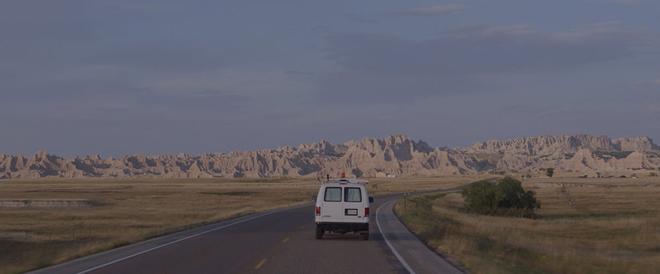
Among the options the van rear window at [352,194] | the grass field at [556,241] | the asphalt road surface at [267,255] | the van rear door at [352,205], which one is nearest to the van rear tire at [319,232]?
the asphalt road surface at [267,255]

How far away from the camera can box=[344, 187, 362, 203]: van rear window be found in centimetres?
2777

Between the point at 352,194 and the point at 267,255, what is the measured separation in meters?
6.46

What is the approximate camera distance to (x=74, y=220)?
52031 mm

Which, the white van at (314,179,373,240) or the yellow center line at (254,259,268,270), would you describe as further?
the white van at (314,179,373,240)

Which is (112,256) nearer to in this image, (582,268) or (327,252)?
(327,252)

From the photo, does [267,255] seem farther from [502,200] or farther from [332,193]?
[502,200]

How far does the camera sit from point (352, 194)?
91.4 ft

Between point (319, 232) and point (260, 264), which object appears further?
point (319, 232)

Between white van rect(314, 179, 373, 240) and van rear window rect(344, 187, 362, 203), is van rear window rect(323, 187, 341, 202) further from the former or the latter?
van rear window rect(344, 187, 362, 203)

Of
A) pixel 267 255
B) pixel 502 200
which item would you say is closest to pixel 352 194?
pixel 267 255

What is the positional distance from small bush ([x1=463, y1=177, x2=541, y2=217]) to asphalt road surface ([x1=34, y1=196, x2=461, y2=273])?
2930 centimetres

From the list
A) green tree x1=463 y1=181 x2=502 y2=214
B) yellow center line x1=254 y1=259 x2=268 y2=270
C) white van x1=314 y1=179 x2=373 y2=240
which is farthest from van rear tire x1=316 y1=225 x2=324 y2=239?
green tree x1=463 y1=181 x2=502 y2=214

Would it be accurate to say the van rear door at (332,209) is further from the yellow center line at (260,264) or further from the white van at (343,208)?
the yellow center line at (260,264)

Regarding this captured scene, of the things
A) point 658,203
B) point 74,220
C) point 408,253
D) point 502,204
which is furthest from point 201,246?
point 658,203
